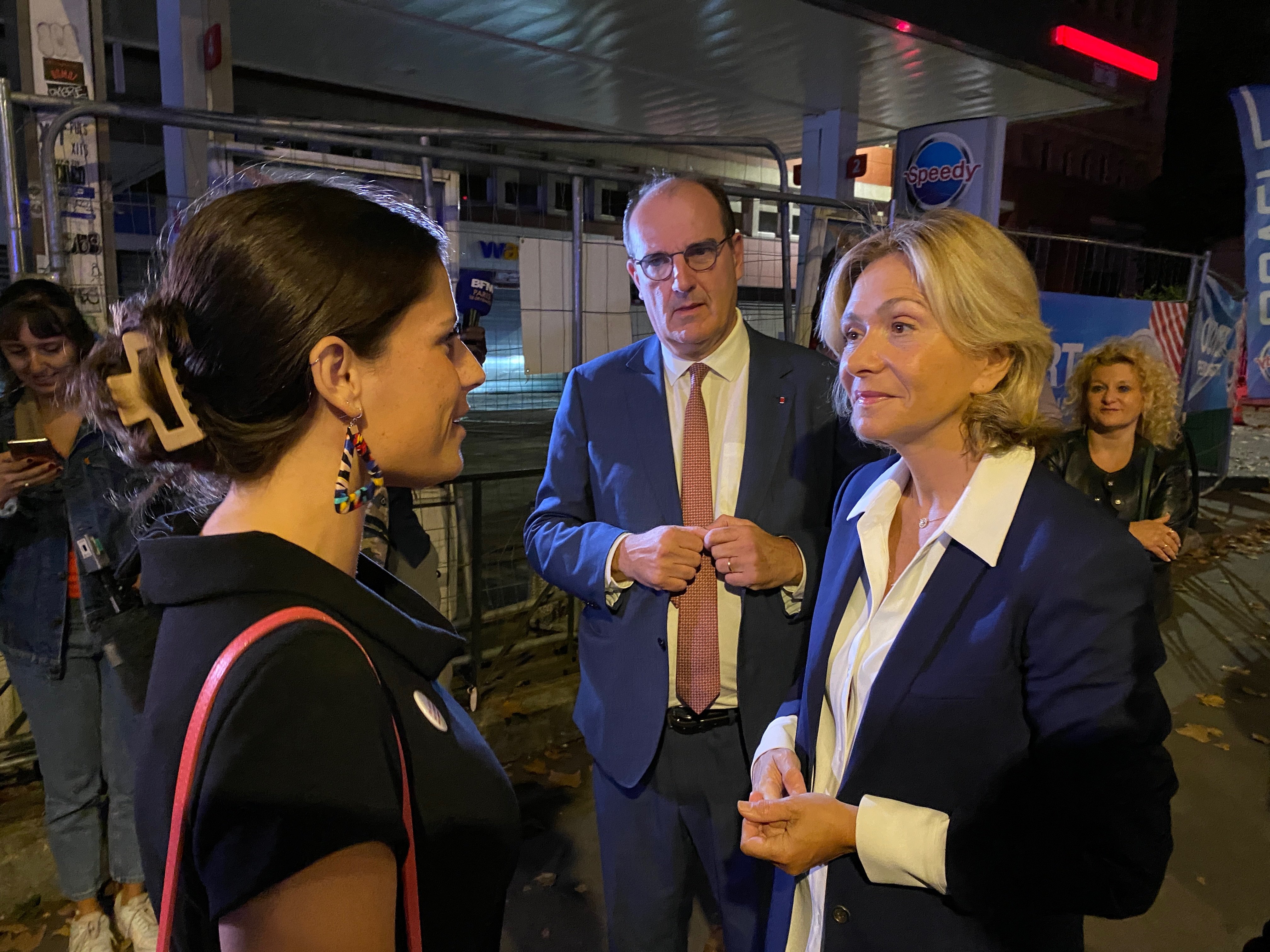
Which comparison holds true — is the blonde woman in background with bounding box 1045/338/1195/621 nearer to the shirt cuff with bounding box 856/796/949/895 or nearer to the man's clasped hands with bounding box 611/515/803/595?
the man's clasped hands with bounding box 611/515/803/595

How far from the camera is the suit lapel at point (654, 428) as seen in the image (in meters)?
2.24

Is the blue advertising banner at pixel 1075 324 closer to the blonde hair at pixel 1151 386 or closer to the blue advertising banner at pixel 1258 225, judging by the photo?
the blue advertising banner at pixel 1258 225

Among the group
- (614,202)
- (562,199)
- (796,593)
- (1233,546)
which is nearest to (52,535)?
(796,593)

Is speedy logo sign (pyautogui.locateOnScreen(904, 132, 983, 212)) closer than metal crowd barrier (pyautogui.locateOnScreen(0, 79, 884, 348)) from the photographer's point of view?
No

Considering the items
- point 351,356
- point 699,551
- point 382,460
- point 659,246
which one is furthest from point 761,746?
point 659,246

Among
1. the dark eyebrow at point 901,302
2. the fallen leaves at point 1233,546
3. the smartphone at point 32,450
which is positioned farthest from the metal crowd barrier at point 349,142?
the fallen leaves at point 1233,546

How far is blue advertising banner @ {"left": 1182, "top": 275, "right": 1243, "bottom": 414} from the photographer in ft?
26.2

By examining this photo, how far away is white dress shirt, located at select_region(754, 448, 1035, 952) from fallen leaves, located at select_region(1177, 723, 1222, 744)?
13.1 feet

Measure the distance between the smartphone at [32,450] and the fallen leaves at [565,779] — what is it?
2.64 meters

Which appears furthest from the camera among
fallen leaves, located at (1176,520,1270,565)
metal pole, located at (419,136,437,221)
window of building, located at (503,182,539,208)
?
fallen leaves, located at (1176,520,1270,565)

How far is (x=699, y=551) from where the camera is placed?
6.54ft

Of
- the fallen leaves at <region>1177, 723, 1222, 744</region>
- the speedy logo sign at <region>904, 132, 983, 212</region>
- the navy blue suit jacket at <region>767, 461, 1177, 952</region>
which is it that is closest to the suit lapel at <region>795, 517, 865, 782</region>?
the navy blue suit jacket at <region>767, 461, 1177, 952</region>

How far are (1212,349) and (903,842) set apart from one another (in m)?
9.04

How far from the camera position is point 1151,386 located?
397 cm
